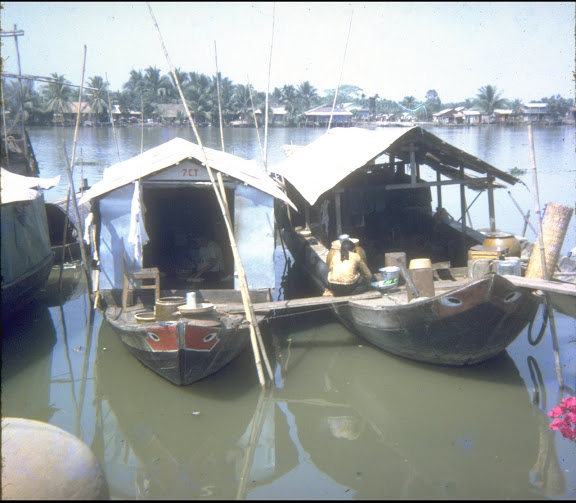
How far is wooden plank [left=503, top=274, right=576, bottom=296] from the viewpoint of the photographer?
5.09 metres

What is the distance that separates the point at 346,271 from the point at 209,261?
3.16m

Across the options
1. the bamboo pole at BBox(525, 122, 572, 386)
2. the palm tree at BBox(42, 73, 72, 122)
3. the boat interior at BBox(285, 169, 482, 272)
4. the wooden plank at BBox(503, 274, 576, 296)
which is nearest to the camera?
the wooden plank at BBox(503, 274, 576, 296)

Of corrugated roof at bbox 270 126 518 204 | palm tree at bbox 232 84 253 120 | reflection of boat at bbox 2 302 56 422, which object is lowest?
reflection of boat at bbox 2 302 56 422

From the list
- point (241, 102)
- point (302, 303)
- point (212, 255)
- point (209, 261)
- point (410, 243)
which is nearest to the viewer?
point (302, 303)

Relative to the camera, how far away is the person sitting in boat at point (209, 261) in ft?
29.8

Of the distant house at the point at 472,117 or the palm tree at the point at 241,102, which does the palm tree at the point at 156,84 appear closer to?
the palm tree at the point at 241,102

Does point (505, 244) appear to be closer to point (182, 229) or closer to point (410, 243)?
point (410, 243)

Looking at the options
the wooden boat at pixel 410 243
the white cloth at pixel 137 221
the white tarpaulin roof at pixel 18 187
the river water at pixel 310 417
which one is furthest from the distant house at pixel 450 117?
the white cloth at pixel 137 221

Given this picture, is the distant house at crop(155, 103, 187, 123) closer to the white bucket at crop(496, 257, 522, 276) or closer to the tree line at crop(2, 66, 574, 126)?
the tree line at crop(2, 66, 574, 126)

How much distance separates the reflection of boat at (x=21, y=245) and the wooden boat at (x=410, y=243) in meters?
4.09

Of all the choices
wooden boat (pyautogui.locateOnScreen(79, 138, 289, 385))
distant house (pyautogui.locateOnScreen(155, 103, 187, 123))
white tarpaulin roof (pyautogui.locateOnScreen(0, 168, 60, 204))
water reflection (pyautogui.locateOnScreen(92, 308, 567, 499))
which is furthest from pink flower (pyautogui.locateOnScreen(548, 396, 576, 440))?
distant house (pyautogui.locateOnScreen(155, 103, 187, 123))

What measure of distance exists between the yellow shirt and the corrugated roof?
1032 millimetres

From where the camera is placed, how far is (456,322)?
227 inches

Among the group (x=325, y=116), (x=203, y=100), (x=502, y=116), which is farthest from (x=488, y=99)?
(x=203, y=100)
